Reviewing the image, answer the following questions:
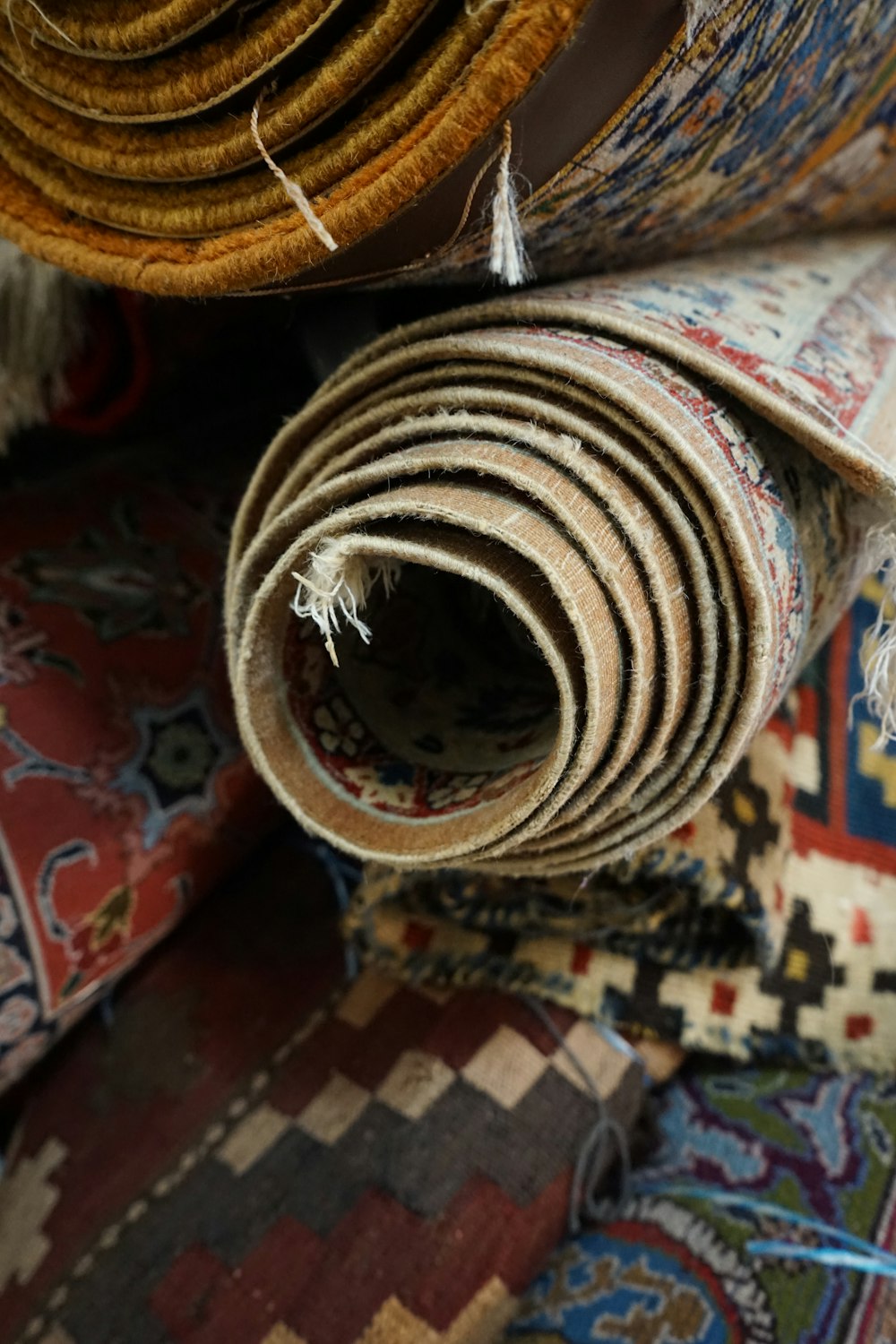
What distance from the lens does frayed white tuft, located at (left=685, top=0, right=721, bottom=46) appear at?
16.8 inches

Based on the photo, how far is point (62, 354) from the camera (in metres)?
0.78

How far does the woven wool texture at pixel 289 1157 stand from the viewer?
67 cm

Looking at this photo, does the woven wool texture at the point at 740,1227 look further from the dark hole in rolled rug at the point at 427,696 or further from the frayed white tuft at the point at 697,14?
the frayed white tuft at the point at 697,14

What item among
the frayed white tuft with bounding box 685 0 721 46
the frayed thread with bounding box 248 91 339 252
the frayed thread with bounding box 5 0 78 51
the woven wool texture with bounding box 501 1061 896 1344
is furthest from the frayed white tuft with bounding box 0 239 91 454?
the woven wool texture with bounding box 501 1061 896 1344

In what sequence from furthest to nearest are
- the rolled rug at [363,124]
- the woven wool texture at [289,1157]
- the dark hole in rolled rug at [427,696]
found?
1. the woven wool texture at [289,1157]
2. the dark hole in rolled rug at [427,696]
3. the rolled rug at [363,124]

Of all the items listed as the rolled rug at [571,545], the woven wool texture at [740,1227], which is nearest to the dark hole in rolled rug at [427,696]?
the rolled rug at [571,545]

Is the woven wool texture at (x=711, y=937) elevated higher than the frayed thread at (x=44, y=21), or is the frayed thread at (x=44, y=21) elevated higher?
the frayed thread at (x=44, y=21)

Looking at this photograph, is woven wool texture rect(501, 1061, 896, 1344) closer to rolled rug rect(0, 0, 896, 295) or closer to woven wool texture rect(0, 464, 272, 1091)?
woven wool texture rect(0, 464, 272, 1091)

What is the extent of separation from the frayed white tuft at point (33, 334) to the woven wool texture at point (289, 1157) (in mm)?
487

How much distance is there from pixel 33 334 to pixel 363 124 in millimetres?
→ 411

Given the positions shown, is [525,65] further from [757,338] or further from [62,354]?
[62,354]

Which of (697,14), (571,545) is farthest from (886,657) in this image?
(697,14)

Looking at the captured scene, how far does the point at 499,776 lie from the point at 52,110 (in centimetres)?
44

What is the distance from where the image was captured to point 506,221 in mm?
465
